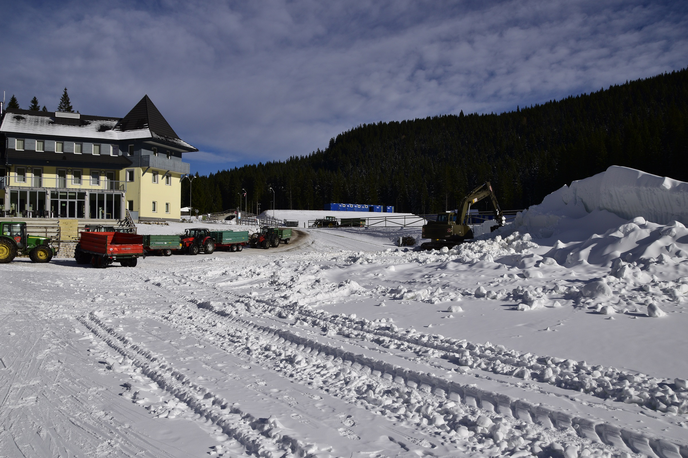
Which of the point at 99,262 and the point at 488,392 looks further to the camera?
the point at 99,262

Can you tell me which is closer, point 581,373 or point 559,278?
point 581,373

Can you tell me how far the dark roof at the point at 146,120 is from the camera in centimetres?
4609

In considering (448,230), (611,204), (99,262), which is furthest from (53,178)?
(611,204)

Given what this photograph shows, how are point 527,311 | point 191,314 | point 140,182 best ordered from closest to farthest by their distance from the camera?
point 527,311 → point 191,314 → point 140,182

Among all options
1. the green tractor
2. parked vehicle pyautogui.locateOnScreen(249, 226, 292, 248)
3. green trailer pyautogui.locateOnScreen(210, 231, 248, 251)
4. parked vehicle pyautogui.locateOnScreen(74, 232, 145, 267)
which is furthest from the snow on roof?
parked vehicle pyautogui.locateOnScreen(74, 232, 145, 267)

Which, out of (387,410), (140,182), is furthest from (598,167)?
(387,410)

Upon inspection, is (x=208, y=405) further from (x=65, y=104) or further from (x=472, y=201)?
(x=65, y=104)

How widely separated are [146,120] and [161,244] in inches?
1037

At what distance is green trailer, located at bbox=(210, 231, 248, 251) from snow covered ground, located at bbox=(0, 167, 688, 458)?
17.5 metres

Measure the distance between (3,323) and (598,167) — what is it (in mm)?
87820

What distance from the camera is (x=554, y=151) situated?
107875mm

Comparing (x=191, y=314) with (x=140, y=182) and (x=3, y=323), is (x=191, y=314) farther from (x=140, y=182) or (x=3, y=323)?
(x=140, y=182)

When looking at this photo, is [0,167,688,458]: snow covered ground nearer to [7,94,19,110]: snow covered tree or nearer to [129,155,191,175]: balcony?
[129,155,191,175]: balcony

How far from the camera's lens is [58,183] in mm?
40281
